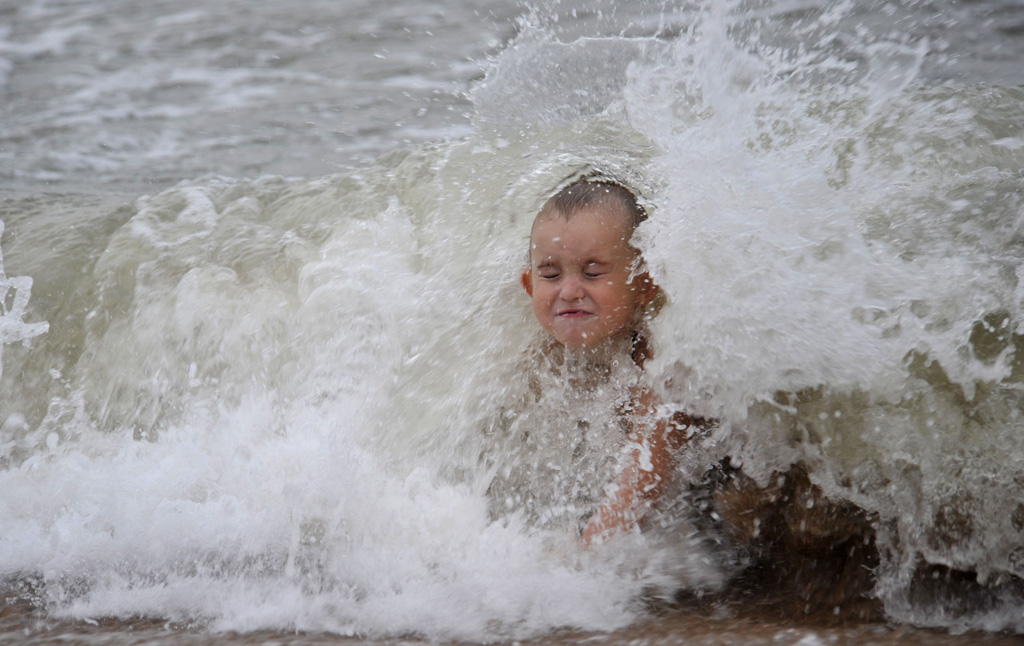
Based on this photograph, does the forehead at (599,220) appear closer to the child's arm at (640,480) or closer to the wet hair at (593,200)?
the wet hair at (593,200)

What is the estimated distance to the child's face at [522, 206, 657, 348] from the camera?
7.07 ft

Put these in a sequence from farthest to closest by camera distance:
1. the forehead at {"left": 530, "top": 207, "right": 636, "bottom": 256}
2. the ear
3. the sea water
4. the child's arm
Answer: the ear → the forehead at {"left": 530, "top": 207, "right": 636, "bottom": 256} → the child's arm → the sea water

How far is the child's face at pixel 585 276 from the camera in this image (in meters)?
2.15

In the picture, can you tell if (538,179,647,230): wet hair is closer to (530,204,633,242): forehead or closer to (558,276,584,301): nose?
(530,204,633,242): forehead

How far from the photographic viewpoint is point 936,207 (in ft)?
6.86

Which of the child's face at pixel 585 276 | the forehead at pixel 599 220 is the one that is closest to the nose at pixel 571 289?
the child's face at pixel 585 276

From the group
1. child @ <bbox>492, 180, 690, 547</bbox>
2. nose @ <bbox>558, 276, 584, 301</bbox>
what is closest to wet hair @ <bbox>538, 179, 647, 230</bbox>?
child @ <bbox>492, 180, 690, 547</bbox>

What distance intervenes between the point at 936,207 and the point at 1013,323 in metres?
0.37

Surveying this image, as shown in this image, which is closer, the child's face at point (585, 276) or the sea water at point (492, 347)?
the sea water at point (492, 347)

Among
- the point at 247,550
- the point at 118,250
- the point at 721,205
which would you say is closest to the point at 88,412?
the point at 118,250

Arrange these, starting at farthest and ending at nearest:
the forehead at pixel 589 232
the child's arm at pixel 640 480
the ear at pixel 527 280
A: the ear at pixel 527 280
the forehead at pixel 589 232
the child's arm at pixel 640 480

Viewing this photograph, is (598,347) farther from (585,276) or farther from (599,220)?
(599,220)

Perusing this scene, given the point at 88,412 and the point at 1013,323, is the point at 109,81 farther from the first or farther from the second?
the point at 1013,323

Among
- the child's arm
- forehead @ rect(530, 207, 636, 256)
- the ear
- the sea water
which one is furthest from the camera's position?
the ear
